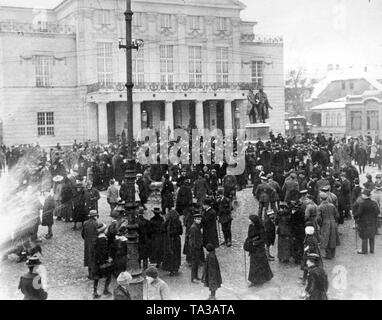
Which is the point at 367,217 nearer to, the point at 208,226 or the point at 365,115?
the point at 208,226

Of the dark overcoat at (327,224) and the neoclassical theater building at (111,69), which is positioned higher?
A: the neoclassical theater building at (111,69)

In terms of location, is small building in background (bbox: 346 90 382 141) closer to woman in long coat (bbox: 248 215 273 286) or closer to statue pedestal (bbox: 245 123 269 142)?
statue pedestal (bbox: 245 123 269 142)

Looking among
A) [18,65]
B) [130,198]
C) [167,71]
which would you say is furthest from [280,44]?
[130,198]

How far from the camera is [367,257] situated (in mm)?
12312

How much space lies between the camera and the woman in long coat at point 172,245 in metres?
11.5

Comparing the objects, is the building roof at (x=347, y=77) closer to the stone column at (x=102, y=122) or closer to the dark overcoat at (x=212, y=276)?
the stone column at (x=102, y=122)

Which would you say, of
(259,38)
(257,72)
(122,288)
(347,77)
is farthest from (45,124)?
(347,77)

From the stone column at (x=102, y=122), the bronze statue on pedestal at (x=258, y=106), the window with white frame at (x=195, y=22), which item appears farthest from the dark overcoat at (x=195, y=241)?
the window with white frame at (x=195, y=22)

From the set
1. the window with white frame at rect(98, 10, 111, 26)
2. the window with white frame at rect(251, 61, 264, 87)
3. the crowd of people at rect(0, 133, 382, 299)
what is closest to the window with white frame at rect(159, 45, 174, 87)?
the window with white frame at rect(98, 10, 111, 26)

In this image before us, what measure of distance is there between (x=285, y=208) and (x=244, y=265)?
1.68m

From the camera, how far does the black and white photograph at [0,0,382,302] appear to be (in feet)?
33.9

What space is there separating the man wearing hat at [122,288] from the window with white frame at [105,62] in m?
37.1

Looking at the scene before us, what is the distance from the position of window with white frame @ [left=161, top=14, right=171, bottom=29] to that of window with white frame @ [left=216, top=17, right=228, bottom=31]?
4.84 meters
